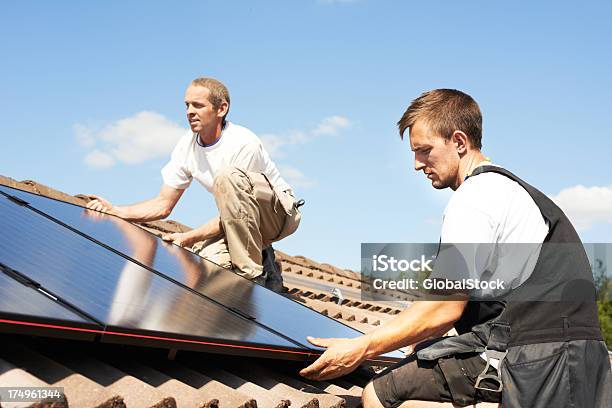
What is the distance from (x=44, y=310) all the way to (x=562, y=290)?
87.8 inches

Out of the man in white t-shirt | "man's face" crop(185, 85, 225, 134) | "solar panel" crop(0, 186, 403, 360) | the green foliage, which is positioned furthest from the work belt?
the green foliage

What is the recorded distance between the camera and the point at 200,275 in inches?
193

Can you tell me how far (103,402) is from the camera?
8.46ft

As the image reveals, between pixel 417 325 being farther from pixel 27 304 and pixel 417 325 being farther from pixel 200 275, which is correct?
pixel 200 275

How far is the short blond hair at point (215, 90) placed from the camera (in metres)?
6.36

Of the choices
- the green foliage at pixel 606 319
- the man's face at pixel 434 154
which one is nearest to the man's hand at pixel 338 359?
the man's face at pixel 434 154

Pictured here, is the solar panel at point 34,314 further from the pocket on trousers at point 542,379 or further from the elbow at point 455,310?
the pocket on trousers at point 542,379

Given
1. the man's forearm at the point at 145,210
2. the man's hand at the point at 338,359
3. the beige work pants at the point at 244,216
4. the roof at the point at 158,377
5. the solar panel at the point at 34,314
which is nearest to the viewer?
the solar panel at the point at 34,314

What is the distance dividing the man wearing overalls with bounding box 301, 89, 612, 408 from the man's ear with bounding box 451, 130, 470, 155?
17cm

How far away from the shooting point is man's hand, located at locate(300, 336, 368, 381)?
3610 millimetres

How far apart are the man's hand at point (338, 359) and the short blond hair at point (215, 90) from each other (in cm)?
310

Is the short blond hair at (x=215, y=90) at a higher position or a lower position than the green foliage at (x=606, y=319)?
lower

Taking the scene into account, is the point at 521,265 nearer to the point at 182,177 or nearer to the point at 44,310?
the point at 44,310

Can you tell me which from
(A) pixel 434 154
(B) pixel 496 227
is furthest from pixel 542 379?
(A) pixel 434 154
